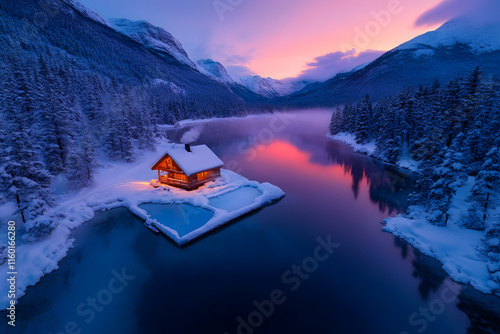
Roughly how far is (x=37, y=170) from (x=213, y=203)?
16136mm

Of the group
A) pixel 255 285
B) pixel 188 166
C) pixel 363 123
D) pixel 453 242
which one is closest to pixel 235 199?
pixel 188 166

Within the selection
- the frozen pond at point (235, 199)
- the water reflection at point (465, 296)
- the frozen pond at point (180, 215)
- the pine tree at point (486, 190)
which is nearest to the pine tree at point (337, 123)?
the pine tree at point (486, 190)

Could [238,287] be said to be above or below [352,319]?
above

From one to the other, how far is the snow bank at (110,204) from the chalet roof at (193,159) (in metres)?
2.73

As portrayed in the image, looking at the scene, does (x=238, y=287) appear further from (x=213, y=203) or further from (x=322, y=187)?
(x=322, y=187)

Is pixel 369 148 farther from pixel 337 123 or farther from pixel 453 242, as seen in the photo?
pixel 453 242

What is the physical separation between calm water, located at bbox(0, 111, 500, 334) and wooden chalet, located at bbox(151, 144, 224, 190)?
7674mm

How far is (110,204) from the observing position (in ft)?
79.0

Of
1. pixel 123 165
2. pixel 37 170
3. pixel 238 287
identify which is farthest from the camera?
pixel 123 165

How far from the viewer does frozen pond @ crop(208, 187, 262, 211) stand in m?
23.8

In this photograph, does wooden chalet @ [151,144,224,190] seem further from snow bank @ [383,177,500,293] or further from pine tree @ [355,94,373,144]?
pine tree @ [355,94,373,144]

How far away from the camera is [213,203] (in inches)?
961

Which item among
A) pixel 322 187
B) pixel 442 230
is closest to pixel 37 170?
pixel 322 187

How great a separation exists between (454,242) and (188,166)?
27.3 m
